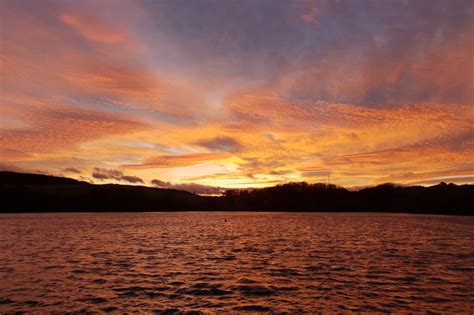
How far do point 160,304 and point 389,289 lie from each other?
20.8m

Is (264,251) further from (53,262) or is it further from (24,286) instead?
(24,286)

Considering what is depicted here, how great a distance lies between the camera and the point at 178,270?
40.8m

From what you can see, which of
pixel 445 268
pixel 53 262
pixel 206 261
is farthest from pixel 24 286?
pixel 445 268

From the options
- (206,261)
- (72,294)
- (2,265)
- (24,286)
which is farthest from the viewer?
(206,261)

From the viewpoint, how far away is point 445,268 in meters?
42.0

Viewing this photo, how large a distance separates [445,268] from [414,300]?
59.7 feet

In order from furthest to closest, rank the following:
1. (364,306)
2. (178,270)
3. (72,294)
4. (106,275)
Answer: (178,270), (106,275), (72,294), (364,306)

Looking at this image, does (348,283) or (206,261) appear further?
(206,261)

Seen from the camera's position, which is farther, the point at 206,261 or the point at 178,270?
the point at 206,261

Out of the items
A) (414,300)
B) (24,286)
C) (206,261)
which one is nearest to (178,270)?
(206,261)

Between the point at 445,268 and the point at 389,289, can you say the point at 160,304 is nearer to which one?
the point at 389,289

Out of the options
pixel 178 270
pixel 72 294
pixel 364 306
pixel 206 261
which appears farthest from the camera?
pixel 206 261

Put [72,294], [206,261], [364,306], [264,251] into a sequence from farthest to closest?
[264,251], [206,261], [72,294], [364,306]

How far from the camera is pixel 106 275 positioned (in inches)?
1479
